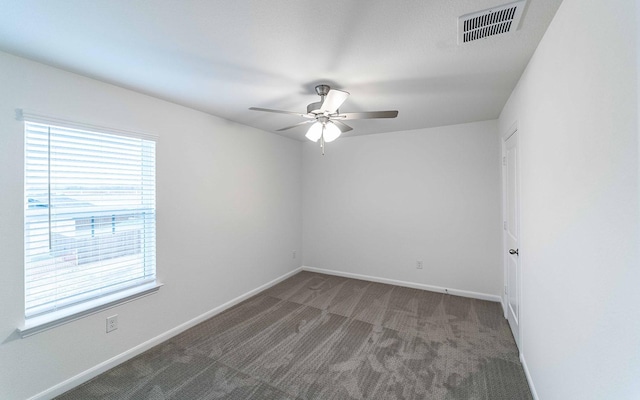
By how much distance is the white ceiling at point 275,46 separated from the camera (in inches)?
51.3

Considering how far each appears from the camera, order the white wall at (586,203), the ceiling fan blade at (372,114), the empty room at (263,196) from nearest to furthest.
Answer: the white wall at (586,203), the empty room at (263,196), the ceiling fan blade at (372,114)

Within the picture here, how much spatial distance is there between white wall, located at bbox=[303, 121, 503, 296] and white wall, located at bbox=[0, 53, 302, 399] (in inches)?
24.5

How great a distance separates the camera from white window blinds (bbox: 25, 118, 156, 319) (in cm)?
185

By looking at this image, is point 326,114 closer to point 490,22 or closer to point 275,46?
point 275,46

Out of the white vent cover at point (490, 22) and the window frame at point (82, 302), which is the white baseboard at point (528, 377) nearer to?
the white vent cover at point (490, 22)

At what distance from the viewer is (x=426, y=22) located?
1399 millimetres

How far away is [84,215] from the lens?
210cm

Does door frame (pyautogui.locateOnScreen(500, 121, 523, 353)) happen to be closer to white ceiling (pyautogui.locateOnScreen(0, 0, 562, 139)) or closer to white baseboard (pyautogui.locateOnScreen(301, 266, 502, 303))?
white baseboard (pyautogui.locateOnScreen(301, 266, 502, 303))

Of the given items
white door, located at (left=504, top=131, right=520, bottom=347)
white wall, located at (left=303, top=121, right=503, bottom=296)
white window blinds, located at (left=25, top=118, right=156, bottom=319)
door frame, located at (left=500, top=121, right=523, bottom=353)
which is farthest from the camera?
white wall, located at (left=303, top=121, right=503, bottom=296)

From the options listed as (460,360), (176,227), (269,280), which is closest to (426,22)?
(460,360)

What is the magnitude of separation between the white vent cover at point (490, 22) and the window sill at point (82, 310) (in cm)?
328

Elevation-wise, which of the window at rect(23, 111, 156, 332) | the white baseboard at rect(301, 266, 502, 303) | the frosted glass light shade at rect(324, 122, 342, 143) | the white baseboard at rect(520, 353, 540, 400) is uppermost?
the frosted glass light shade at rect(324, 122, 342, 143)

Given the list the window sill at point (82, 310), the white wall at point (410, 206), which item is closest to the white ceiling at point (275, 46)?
the white wall at point (410, 206)

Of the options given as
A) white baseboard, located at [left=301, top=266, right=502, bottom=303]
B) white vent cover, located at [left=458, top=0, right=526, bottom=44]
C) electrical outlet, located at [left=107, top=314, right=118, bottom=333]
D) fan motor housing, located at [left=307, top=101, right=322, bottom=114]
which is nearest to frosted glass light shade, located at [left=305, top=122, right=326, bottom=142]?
fan motor housing, located at [left=307, top=101, right=322, bottom=114]
